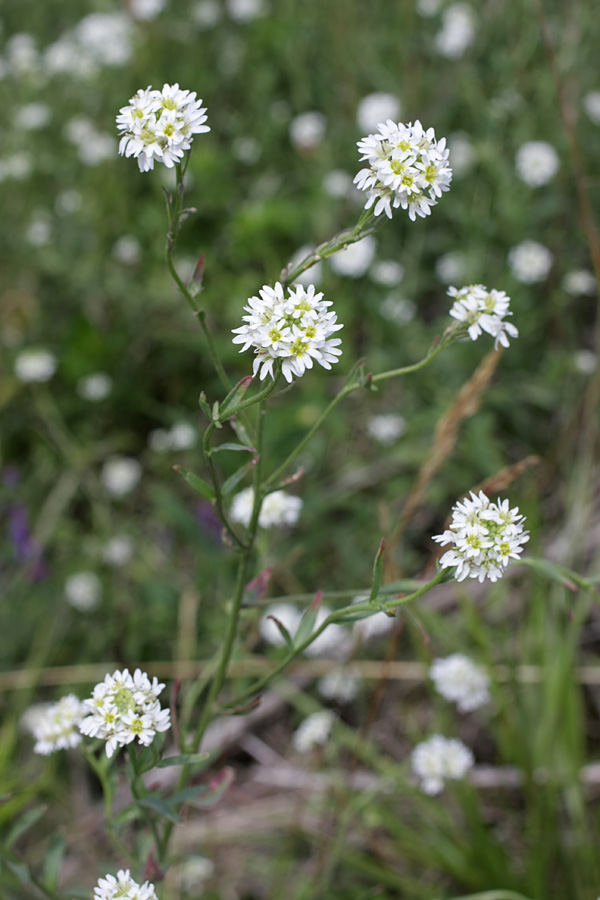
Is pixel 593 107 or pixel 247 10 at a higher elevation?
pixel 247 10

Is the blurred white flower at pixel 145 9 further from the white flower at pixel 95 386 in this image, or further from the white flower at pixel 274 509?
the white flower at pixel 274 509

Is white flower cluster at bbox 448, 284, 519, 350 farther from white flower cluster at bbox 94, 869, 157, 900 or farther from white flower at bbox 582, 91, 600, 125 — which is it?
white flower at bbox 582, 91, 600, 125

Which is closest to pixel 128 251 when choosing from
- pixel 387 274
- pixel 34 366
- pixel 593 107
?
pixel 34 366

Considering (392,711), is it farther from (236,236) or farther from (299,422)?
(236,236)

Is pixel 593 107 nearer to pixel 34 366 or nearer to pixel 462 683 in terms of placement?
pixel 34 366

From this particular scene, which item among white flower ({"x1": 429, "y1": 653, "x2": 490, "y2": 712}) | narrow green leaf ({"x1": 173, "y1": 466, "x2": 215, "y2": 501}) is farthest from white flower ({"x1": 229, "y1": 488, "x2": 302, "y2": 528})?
white flower ({"x1": 429, "y1": 653, "x2": 490, "y2": 712})
